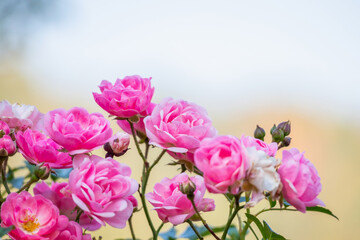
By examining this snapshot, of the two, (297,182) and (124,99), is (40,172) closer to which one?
(124,99)

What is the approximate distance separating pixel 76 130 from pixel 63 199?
3.0 inches

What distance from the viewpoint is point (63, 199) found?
46cm

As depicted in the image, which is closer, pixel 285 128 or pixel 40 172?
pixel 40 172

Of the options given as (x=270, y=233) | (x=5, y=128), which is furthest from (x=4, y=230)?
(x=270, y=233)

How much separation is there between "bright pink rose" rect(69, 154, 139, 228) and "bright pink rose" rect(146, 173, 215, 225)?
38 mm

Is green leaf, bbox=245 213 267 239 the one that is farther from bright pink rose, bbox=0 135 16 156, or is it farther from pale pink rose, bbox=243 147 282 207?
bright pink rose, bbox=0 135 16 156

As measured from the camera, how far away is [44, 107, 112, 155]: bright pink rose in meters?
0.44

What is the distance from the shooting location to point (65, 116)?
1.54ft

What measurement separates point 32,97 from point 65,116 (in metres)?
2.39

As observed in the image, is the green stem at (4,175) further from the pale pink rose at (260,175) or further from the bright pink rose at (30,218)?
the pale pink rose at (260,175)

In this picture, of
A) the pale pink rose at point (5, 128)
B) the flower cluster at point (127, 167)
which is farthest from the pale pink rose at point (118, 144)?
the pale pink rose at point (5, 128)

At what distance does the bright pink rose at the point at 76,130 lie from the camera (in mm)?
438

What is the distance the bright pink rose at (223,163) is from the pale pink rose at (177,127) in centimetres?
6

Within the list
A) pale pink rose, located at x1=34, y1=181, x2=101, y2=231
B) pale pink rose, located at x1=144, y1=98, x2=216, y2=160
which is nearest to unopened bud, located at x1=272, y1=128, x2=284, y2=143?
pale pink rose, located at x1=144, y1=98, x2=216, y2=160
